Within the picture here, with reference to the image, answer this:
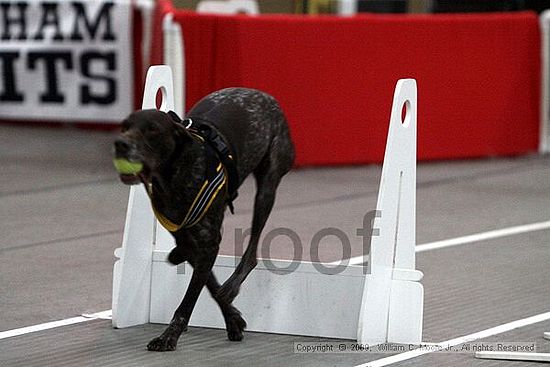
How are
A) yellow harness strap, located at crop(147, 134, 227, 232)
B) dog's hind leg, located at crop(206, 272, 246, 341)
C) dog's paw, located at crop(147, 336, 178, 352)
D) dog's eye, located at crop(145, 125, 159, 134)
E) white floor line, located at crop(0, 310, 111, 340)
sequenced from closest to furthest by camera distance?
1. dog's eye, located at crop(145, 125, 159, 134)
2. yellow harness strap, located at crop(147, 134, 227, 232)
3. dog's paw, located at crop(147, 336, 178, 352)
4. dog's hind leg, located at crop(206, 272, 246, 341)
5. white floor line, located at crop(0, 310, 111, 340)

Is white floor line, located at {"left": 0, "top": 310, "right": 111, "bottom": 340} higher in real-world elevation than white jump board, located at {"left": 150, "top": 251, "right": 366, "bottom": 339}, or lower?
lower

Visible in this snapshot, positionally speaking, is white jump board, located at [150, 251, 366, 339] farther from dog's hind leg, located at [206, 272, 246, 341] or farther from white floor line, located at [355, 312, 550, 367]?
white floor line, located at [355, 312, 550, 367]

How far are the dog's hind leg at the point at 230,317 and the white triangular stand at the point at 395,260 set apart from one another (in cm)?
56

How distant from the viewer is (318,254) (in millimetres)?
7461

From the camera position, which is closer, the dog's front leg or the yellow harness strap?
the yellow harness strap

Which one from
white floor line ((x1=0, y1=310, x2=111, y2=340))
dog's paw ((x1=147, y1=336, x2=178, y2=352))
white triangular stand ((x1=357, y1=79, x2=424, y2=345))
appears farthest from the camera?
white floor line ((x1=0, y1=310, x2=111, y2=340))

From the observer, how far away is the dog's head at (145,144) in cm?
461

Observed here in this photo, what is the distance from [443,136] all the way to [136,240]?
611 cm

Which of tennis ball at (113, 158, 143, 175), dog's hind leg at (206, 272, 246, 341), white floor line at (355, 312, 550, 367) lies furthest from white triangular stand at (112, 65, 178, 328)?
white floor line at (355, 312, 550, 367)

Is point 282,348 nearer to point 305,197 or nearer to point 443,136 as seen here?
point 305,197

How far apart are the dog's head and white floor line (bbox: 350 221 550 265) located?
2625 millimetres

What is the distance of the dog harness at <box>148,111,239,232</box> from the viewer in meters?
4.97

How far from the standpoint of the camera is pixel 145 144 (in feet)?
15.4

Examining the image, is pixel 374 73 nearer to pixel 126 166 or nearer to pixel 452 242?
pixel 452 242
